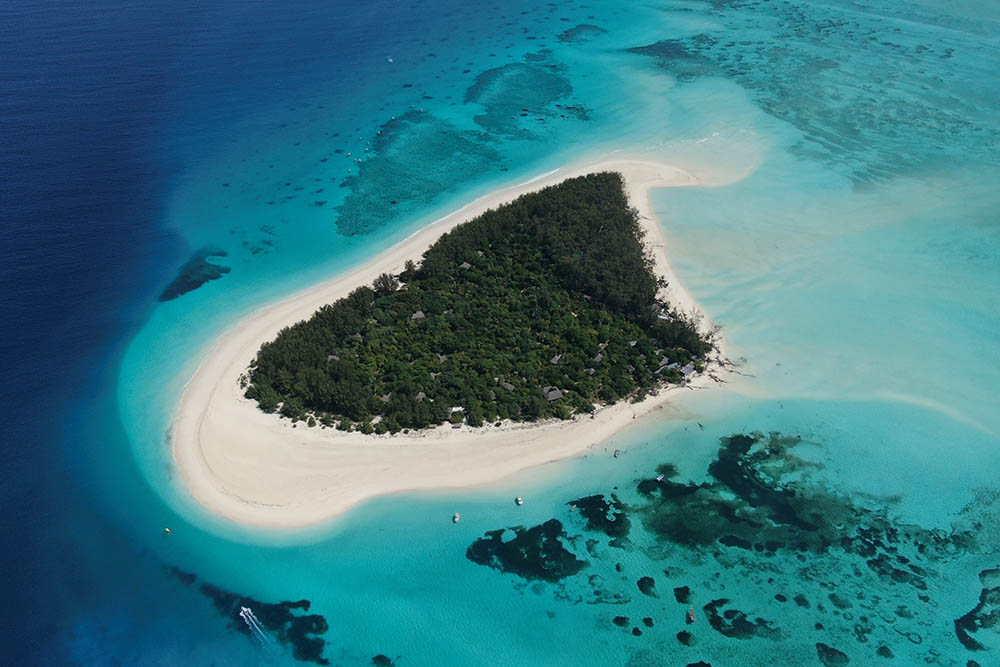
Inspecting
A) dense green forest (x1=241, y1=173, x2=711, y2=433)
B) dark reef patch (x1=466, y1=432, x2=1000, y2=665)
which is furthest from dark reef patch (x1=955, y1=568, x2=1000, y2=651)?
dense green forest (x1=241, y1=173, x2=711, y2=433)

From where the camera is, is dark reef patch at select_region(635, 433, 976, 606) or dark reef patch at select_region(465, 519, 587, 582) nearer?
dark reef patch at select_region(465, 519, 587, 582)

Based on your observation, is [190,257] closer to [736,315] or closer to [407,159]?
[407,159]

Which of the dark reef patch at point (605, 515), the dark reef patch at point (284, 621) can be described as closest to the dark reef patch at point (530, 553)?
the dark reef patch at point (605, 515)

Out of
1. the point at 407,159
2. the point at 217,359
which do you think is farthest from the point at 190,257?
the point at 407,159

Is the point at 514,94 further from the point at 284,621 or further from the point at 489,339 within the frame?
the point at 284,621

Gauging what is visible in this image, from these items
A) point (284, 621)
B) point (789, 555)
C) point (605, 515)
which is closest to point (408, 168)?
point (605, 515)

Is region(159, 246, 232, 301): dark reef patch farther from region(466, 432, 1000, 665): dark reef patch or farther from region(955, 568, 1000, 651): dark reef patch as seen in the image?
region(955, 568, 1000, 651): dark reef patch

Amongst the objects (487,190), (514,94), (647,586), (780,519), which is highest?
(514,94)
